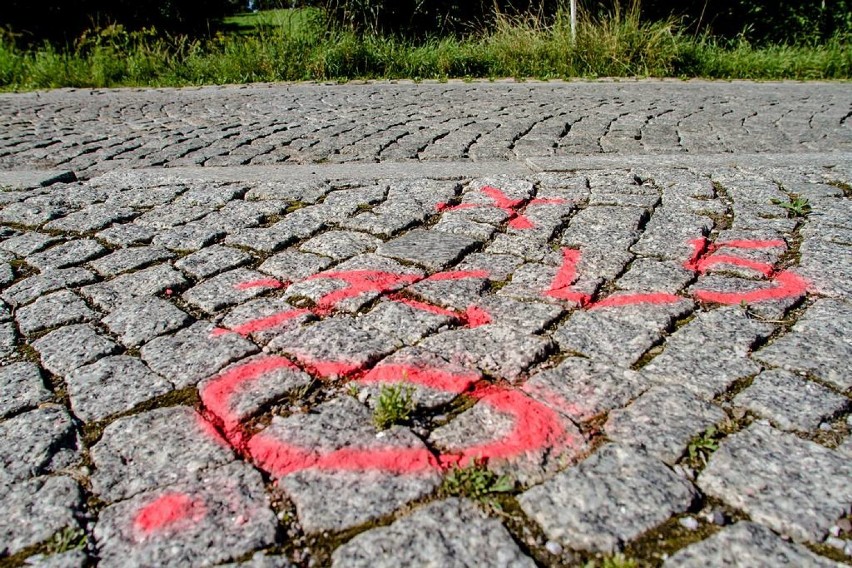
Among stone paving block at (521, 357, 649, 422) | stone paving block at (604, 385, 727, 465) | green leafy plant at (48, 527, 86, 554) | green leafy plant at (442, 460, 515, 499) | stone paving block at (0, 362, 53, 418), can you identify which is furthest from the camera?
stone paving block at (0, 362, 53, 418)

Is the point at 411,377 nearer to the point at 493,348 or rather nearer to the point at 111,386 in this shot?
the point at 493,348

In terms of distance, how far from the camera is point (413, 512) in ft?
4.76

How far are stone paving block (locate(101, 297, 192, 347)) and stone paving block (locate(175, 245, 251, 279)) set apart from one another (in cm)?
27

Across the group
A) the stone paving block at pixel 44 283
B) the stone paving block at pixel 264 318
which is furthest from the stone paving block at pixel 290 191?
the stone paving block at pixel 264 318

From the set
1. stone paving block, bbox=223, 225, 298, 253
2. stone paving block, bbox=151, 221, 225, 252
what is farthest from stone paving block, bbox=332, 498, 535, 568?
stone paving block, bbox=151, 221, 225, 252

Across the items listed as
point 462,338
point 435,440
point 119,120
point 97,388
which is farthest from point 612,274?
point 119,120

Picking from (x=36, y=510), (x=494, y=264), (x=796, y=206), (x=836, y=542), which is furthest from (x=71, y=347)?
(x=796, y=206)

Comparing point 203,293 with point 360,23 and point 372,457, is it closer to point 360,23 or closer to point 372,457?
point 372,457

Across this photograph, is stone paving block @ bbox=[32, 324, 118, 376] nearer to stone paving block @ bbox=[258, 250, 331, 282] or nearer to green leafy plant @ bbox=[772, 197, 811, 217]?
stone paving block @ bbox=[258, 250, 331, 282]

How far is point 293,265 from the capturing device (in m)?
2.76

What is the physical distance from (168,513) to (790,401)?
151 cm

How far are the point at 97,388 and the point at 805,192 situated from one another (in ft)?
10.7

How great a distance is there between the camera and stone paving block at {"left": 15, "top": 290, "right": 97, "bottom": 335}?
92.6 inches

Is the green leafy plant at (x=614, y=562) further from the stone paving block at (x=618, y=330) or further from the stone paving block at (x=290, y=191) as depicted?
the stone paving block at (x=290, y=191)
